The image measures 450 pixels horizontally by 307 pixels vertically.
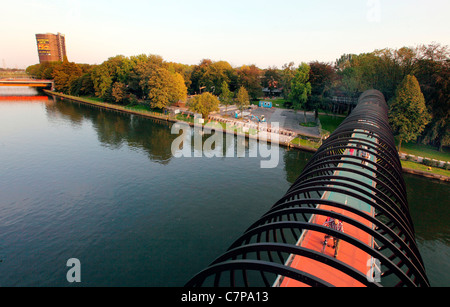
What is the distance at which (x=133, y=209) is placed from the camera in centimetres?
2197

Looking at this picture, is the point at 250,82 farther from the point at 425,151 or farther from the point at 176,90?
the point at 425,151

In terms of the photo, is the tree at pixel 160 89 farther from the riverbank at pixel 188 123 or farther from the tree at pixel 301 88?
the tree at pixel 301 88

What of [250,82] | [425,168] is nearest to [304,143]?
[425,168]

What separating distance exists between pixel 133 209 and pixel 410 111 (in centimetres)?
3794

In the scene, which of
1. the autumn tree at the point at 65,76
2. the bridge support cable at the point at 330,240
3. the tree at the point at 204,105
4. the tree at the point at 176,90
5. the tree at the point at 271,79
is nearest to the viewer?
the bridge support cable at the point at 330,240

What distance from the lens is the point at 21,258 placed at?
636 inches

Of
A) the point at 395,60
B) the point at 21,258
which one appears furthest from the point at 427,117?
the point at 21,258

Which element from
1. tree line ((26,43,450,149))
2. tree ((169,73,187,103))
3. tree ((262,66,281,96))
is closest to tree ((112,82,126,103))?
tree line ((26,43,450,149))

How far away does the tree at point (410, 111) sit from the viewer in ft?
108

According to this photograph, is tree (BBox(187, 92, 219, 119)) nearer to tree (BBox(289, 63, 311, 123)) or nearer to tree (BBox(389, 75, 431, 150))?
tree (BBox(289, 63, 311, 123))

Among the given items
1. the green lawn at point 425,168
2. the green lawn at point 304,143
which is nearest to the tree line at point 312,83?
the green lawn at point 425,168

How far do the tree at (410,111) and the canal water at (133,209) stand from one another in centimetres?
836
